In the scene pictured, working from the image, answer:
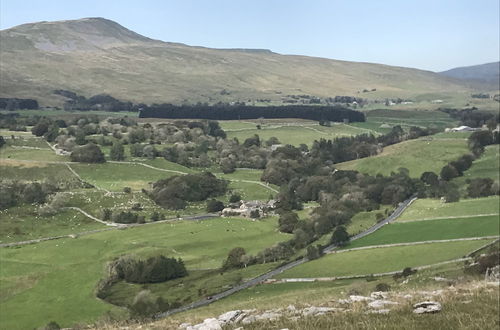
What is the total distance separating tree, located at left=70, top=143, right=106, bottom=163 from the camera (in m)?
164

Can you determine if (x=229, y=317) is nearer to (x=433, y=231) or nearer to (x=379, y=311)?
(x=379, y=311)

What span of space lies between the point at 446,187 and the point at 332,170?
148ft

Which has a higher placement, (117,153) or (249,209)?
(117,153)

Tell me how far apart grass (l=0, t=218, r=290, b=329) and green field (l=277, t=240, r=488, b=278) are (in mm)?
16654

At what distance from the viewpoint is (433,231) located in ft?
300

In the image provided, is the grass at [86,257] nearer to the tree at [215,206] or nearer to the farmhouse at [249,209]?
the farmhouse at [249,209]

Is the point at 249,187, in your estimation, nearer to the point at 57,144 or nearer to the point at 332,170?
the point at 332,170

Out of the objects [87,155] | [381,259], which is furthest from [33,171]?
[381,259]

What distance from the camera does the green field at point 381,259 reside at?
7219 cm

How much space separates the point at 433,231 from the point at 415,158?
80907 mm

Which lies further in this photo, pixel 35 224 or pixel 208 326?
pixel 35 224

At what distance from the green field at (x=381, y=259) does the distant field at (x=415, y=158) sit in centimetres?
7865

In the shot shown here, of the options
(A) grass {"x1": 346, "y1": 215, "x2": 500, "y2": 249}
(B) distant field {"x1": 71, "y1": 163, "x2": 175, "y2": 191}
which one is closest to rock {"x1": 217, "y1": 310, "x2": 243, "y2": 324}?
(A) grass {"x1": 346, "y1": 215, "x2": 500, "y2": 249}

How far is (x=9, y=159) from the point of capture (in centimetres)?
15962
